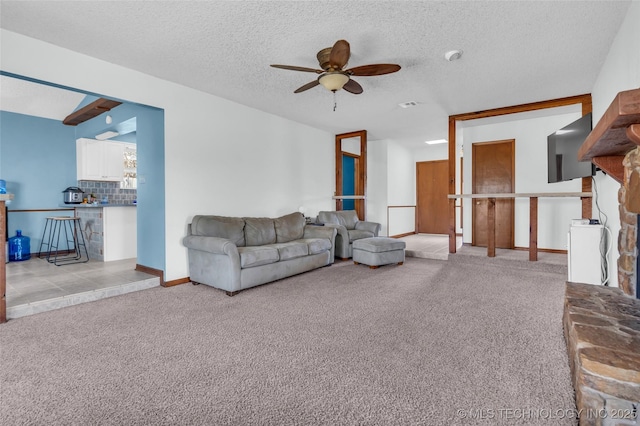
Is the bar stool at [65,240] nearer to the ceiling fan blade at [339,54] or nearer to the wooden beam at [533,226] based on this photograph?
the ceiling fan blade at [339,54]

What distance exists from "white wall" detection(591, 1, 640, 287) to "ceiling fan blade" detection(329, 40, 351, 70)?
7.02ft

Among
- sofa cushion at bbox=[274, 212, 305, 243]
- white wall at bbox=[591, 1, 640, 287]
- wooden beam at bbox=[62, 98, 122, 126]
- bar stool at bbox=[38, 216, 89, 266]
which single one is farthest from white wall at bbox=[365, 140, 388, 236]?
bar stool at bbox=[38, 216, 89, 266]

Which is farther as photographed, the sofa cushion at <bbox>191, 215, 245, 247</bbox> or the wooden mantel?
the sofa cushion at <bbox>191, 215, 245, 247</bbox>

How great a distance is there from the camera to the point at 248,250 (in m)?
3.69

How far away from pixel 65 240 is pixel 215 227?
3.59 metres

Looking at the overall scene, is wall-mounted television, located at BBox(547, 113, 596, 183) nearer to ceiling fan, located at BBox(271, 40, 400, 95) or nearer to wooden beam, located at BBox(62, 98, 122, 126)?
ceiling fan, located at BBox(271, 40, 400, 95)

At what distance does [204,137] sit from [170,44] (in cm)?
144

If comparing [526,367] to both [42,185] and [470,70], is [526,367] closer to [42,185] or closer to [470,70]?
[470,70]

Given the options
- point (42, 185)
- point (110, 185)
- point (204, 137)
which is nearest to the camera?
point (204, 137)

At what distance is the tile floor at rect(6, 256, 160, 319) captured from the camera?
297 cm

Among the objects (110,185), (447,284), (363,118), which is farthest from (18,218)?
(447,284)

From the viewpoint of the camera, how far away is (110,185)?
245 inches

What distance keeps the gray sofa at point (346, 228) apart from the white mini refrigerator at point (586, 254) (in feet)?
9.56

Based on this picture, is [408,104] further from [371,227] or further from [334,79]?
[334,79]
